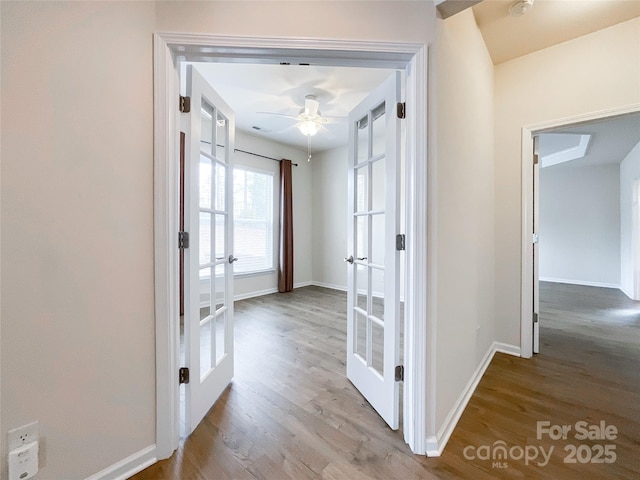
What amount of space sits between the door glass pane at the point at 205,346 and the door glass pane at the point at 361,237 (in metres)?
1.12

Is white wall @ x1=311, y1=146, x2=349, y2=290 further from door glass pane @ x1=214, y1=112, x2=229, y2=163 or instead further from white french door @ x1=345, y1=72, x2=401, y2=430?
door glass pane @ x1=214, y1=112, x2=229, y2=163

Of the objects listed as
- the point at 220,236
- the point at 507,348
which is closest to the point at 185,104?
the point at 220,236

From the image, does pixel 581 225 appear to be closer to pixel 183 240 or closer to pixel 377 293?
pixel 377 293

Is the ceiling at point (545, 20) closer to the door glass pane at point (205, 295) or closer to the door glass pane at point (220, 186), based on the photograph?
the door glass pane at point (220, 186)

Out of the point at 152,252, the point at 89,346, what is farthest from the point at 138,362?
the point at 152,252

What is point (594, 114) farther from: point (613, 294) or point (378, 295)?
point (613, 294)

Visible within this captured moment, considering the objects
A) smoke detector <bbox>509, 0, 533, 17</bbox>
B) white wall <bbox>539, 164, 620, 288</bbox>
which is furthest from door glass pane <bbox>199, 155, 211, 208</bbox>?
white wall <bbox>539, 164, 620, 288</bbox>

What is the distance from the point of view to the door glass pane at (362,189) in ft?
5.97

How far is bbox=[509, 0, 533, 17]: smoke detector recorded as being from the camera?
1701mm

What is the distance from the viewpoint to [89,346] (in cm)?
108

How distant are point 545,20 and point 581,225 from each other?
5.93 meters

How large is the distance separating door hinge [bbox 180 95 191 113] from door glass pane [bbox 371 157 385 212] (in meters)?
1.14

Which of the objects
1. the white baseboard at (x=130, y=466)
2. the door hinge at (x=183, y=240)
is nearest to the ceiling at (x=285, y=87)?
the door hinge at (x=183, y=240)

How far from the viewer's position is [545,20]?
190 centimetres
